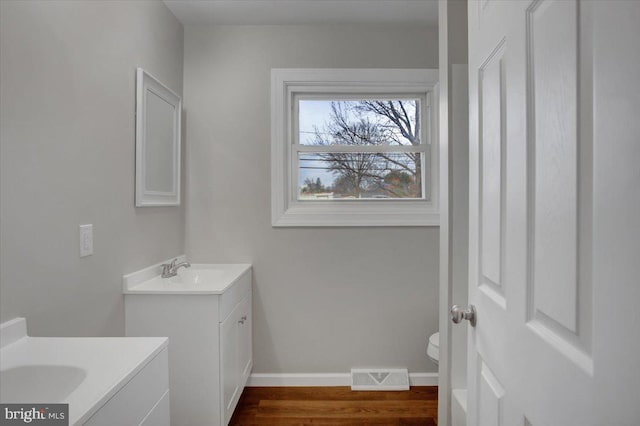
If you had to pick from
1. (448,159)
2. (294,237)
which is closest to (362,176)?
(294,237)

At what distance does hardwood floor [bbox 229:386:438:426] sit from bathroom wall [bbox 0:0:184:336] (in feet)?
3.35

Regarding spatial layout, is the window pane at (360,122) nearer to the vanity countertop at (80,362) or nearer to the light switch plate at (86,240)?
the light switch plate at (86,240)

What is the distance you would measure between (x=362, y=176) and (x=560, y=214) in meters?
2.12

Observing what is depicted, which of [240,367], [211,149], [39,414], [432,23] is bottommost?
[240,367]

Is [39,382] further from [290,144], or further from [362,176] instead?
Result: [362,176]

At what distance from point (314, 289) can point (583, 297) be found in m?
2.15

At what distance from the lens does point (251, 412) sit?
2.24 m

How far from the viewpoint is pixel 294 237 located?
2588 mm

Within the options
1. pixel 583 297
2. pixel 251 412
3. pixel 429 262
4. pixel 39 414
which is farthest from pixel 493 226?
pixel 251 412

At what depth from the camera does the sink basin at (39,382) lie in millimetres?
910

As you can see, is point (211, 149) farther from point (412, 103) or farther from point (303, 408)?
point (303, 408)

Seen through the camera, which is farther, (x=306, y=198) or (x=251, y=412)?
(x=306, y=198)

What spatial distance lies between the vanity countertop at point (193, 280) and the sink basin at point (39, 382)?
0.85 meters

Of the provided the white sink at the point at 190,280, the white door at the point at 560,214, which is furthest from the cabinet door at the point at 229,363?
the white door at the point at 560,214
